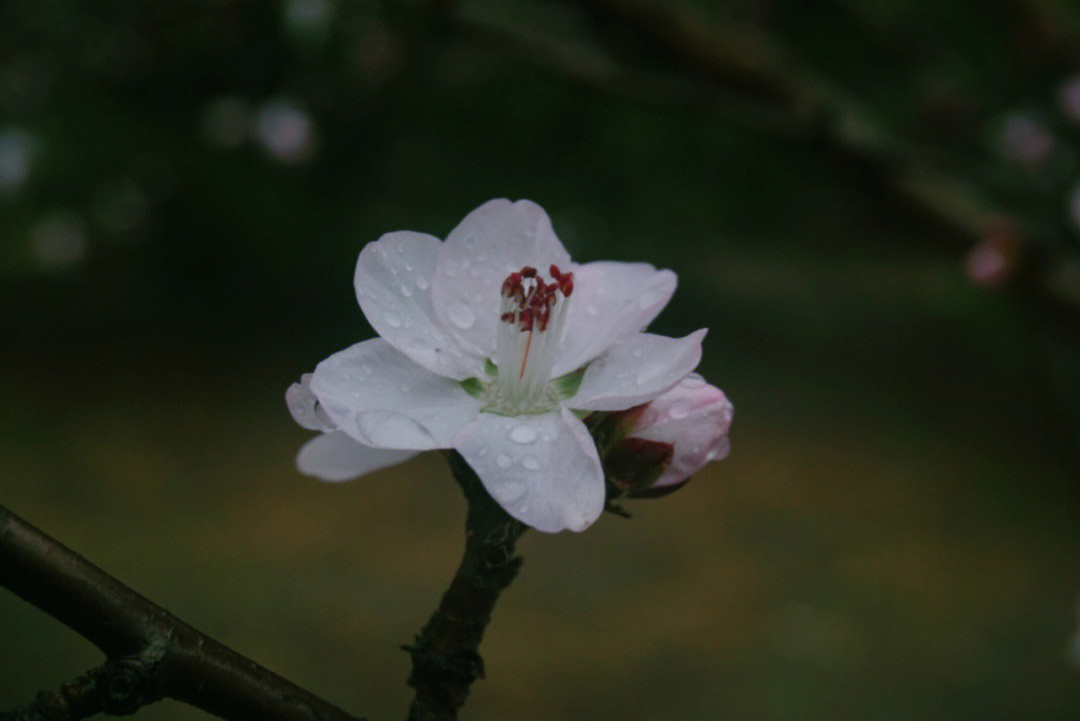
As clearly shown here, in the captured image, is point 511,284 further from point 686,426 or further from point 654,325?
point 654,325

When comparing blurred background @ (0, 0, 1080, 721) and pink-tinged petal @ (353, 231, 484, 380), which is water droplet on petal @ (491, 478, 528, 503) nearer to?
pink-tinged petal @ (353, 231, 484, 380)

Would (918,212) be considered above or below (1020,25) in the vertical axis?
below

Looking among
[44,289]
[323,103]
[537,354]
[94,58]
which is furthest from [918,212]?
[44,289]

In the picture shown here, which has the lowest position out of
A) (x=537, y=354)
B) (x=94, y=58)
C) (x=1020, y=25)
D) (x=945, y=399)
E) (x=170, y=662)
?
(x=170, y=662)

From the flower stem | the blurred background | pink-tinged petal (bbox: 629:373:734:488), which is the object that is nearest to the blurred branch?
the flower stem

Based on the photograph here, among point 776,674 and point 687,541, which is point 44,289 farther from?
point 776,674

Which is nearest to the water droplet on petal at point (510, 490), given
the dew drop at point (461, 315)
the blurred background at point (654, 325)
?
the dew drop at point (461, 315)
